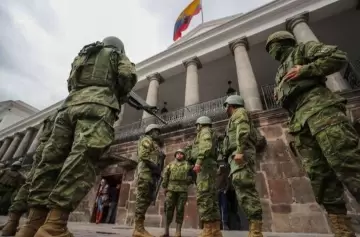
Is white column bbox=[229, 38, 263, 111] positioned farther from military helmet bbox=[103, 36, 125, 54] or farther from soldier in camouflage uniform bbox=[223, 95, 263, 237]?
military helmet bbox=[103, 36, 125, 54]

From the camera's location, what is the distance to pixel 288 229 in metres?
4.18

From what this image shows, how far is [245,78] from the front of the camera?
26.6ft

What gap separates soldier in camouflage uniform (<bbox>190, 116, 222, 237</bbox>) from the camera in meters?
2.64

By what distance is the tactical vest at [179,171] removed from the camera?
3.93m

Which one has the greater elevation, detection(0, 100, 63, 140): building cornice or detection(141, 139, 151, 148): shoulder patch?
detection(0, 100, 63, 140): building cornice

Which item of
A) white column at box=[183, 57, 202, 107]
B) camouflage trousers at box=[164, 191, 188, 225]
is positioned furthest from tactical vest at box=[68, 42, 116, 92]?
white column at box=[183, 57, 202, 107]

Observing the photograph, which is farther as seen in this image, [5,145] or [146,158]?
[5,145]

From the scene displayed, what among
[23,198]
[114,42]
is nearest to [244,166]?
[114,42]

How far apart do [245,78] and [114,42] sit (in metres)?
6.62

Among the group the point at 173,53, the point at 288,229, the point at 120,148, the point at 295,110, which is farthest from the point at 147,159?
the point at 173,53

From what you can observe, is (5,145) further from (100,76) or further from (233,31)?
(100,76)

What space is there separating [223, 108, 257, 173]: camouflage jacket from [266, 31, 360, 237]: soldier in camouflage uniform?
517 mm

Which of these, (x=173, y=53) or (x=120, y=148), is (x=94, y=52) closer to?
(x=120, y=148)

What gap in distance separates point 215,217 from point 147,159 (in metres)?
1.45
